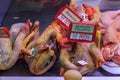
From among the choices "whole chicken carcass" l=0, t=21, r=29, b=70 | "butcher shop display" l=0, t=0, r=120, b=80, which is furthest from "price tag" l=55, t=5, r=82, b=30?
"whole chicken carcass" l=0, t=21, r=29, b=70

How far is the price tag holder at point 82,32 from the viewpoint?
1102 mm

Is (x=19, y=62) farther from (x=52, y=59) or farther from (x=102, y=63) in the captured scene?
(x=102, y=63)

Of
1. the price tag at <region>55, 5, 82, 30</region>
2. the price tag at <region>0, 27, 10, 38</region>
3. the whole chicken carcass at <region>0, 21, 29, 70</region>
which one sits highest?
the price tag at <region>55, 5, 82, 30</region>

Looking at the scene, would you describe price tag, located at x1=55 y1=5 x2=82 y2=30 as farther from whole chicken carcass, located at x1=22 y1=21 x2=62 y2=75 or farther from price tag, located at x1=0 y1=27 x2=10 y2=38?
price tag, located at x1=0 y1=27 x2=10 y2=38

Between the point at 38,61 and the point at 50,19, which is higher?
the point at 50,19

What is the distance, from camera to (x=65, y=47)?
1164 millimetres

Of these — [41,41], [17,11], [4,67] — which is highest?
[17,11]

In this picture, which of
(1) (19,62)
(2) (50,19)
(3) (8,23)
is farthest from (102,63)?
(3) (8,23)

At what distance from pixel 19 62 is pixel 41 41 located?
161 mm

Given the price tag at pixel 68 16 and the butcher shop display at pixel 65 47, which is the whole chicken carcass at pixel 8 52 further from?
the price tag at pixel 68 16

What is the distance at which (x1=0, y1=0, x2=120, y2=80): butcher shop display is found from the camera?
1.12m

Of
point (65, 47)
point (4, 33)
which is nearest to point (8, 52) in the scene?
point (4, 33)

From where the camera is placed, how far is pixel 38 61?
3.71 feet

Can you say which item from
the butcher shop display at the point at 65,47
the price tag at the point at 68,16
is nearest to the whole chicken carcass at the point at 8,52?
the butcher shop display at the point at 65,47
